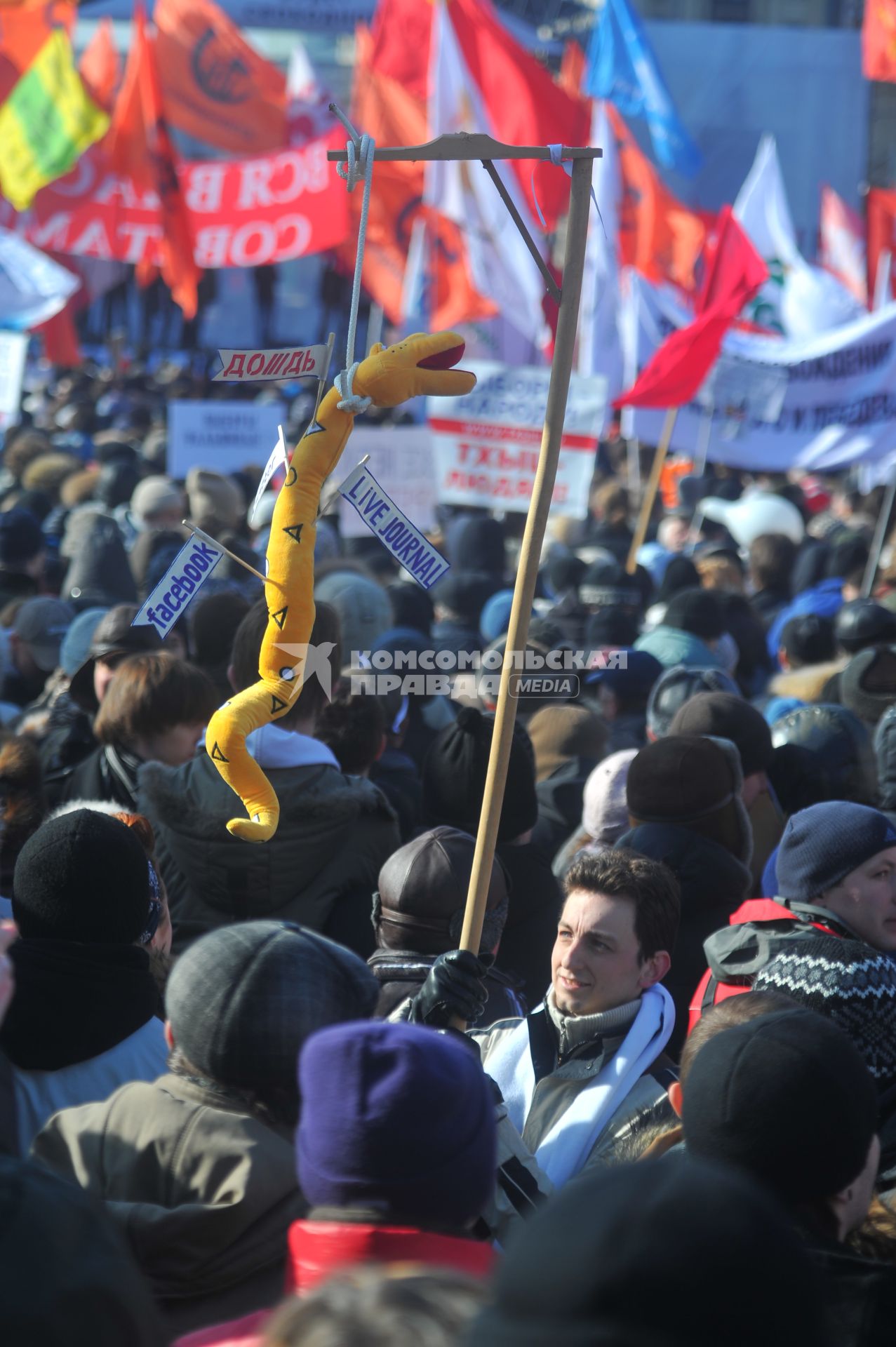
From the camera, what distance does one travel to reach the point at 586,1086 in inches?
95.7

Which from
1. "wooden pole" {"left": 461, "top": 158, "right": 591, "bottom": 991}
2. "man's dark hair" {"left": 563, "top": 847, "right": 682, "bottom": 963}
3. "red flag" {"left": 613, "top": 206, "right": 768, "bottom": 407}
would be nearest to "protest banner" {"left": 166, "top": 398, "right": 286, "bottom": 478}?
"red flag" {"left": 613, "top": 206, "right": 768, "bottom": 407}

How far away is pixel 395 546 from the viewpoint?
2.62 metres

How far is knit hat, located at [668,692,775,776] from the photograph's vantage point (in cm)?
389

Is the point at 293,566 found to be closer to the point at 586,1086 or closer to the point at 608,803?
the point at 586,1086

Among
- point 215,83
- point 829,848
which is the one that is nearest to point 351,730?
point 829,848

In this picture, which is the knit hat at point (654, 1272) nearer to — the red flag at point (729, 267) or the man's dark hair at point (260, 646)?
the man's dark hair at point (260, 646)

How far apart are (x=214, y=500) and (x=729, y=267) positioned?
342 centimetres

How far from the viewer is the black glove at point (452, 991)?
7.44ft

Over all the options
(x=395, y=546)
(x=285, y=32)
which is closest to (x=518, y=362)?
(x=395, y=546)

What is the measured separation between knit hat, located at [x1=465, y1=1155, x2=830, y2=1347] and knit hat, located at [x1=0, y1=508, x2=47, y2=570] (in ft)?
16.6

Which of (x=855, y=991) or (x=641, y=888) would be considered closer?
(x=855, y=991)

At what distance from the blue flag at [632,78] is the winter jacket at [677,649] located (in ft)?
28.5

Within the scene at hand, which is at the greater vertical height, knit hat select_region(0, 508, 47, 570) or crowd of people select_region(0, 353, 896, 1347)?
crowd of people select_region(0, 353, 896, 1347)

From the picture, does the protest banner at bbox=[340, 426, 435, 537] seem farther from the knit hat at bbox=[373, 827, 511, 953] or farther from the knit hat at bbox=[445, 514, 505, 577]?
the knit hat at bbox=[373, 827, 511, 953]
